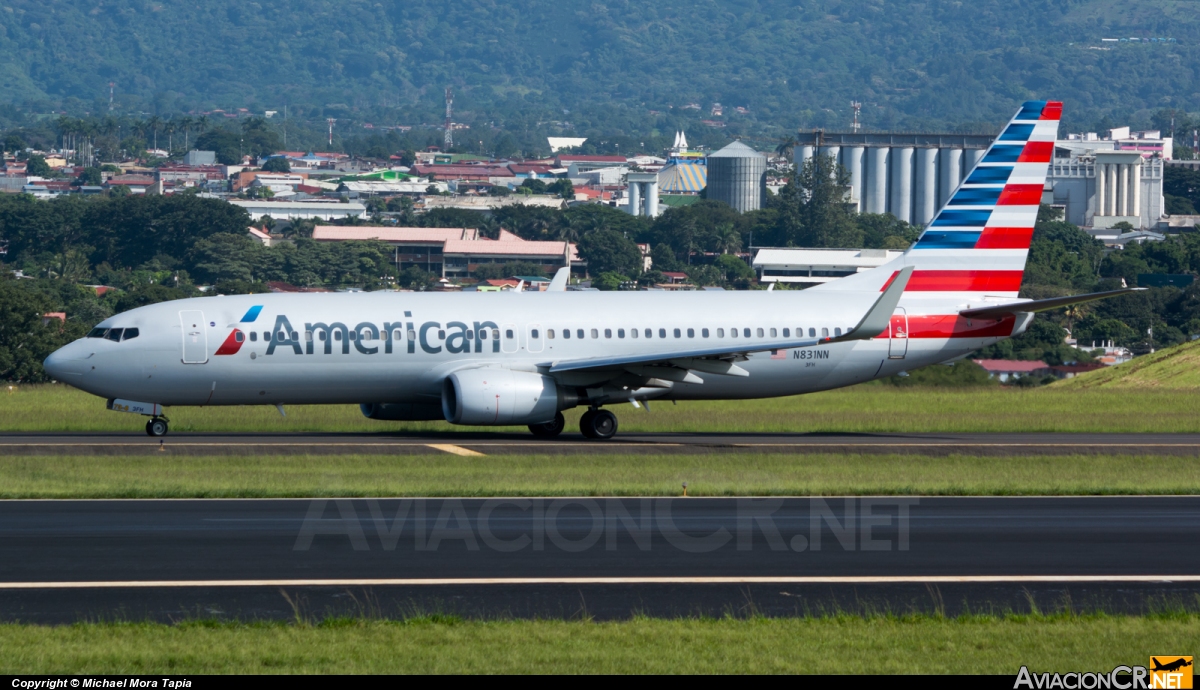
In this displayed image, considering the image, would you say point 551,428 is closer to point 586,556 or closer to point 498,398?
point 498,398

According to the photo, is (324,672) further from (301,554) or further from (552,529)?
(552,529)

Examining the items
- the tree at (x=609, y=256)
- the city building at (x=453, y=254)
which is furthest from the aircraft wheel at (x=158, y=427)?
the city building at (x=453, y=254)

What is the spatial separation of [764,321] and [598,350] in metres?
4.04

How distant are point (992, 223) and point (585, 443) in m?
12.3

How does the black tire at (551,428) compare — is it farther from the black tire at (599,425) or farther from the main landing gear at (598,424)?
the black tire at (599,425)

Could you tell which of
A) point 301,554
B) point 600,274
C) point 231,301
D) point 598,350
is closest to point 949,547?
point 301,554

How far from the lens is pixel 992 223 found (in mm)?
39594

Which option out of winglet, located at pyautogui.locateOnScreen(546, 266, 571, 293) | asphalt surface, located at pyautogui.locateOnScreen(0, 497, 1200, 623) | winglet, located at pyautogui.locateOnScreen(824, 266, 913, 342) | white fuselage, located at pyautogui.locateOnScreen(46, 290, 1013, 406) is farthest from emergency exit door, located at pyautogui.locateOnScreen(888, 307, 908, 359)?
asphalt surface, located at pyautogui.locateOnScreen(0, 497, 1200, 623)

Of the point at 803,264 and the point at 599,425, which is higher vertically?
the point at 599,425

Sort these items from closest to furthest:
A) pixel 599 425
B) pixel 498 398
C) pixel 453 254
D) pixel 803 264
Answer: pixel 498 398, pixel 599 425, pixel 803 264, pixel 453 254

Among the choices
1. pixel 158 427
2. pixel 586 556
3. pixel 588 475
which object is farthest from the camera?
pixel 158 427

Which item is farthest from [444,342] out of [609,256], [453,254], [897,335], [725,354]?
[453,254]

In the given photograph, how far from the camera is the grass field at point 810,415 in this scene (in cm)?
3888

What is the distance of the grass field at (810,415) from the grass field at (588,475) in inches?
310
